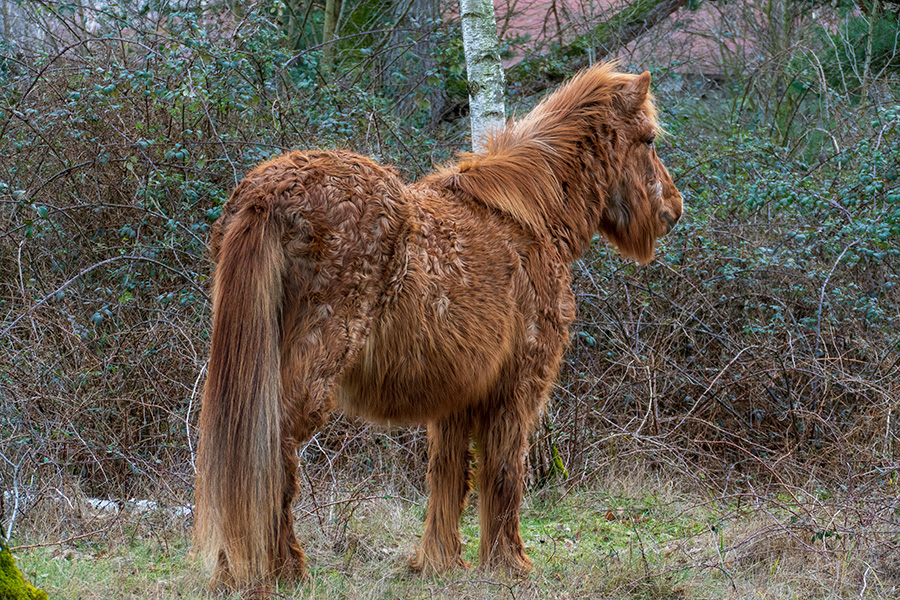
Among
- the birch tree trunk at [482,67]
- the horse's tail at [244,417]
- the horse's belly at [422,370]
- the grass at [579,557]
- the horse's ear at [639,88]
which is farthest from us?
the birch tree trunk at [482,67]

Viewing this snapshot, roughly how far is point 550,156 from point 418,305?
1.41 meters

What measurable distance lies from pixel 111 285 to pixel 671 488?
436cm

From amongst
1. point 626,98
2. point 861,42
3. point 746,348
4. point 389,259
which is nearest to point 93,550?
point 389,259

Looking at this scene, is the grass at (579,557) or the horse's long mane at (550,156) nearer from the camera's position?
the grass at (579,557)

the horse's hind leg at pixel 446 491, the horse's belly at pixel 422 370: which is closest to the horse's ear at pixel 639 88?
the horse's belly at pixel 422 370

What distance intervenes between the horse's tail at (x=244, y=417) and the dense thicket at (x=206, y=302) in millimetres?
1624

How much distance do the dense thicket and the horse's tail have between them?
63.9 inches

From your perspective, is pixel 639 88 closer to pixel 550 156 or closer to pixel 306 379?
pixel 550 156

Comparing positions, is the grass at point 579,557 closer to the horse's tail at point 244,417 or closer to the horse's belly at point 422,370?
the horse's tail at point 244,417

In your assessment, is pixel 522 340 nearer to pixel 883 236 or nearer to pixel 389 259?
pixel 389 259

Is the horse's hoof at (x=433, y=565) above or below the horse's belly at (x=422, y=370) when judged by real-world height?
below

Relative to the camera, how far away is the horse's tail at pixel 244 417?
309cm

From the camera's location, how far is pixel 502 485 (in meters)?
4.10

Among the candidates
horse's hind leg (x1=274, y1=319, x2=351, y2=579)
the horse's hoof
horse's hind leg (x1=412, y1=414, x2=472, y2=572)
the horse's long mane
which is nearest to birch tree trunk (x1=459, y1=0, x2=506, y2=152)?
the horse's long mane
